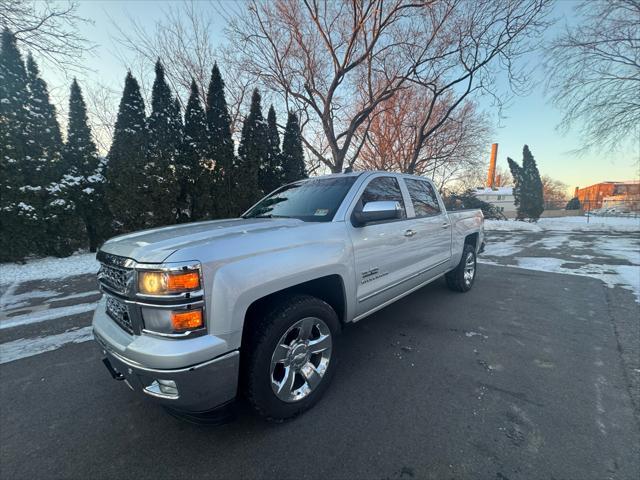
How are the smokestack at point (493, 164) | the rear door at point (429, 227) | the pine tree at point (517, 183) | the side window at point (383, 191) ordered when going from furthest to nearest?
the smokestack at point (493, 164)
the pine tree at point (517, 183)
the rear door at point (429, 227)
the side window at point (383, 191)

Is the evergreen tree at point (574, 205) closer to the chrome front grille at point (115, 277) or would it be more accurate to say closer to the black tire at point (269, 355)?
the black tire at point (269, 355)

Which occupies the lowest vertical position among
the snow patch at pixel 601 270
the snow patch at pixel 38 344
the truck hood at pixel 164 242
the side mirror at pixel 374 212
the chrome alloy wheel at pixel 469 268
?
the snow patch at pixel 601 270

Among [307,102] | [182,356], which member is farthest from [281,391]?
[307,102]

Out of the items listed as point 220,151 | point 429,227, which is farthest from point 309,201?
point 220,151

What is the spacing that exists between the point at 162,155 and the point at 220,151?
83.0 inches

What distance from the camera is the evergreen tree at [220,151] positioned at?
35.2 ft

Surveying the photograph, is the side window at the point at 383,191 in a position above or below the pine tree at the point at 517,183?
below

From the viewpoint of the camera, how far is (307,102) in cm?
1498

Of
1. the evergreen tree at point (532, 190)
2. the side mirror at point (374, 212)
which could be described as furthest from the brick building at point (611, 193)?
the side mirror at point (374, 212)

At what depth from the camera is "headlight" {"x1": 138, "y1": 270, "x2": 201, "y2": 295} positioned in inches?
61.5

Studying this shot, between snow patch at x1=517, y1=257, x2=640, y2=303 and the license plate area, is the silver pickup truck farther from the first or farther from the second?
snow patch at x1=517, y1=257, x2=640, y2=303

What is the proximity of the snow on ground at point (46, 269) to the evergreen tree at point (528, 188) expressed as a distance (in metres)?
32.1

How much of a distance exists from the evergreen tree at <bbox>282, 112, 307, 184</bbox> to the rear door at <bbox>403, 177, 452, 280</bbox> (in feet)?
34.0

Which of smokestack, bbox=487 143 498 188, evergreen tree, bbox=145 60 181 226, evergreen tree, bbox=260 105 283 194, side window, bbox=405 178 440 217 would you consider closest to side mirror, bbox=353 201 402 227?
side window, bbox=405 178 440 217
